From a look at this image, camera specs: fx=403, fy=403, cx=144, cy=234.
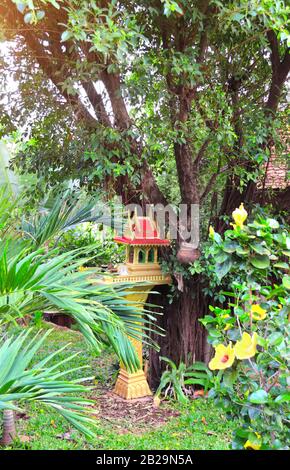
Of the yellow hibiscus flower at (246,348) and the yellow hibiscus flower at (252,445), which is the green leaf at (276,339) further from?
the yellow hibiscus flower at (252,445)

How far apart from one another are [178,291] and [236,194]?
1.10m

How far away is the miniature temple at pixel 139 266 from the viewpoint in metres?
3.62

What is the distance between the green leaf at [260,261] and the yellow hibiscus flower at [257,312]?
0.25 m

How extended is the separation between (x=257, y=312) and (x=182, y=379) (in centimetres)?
237

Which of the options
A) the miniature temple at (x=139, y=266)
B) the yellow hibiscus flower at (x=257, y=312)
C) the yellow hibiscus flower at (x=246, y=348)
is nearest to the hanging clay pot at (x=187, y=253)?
the miniature temple at (x=139, y=266)

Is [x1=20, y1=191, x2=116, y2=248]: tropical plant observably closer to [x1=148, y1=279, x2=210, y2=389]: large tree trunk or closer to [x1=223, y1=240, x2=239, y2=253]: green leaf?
[x1=148, y1=279, x2=210, y2=389]: large tree trunk

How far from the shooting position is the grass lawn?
9.37ft

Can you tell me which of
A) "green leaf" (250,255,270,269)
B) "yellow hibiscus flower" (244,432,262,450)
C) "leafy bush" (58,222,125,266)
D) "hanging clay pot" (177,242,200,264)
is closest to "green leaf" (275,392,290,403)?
"yellow hibiscus flower" (244,432,262,450)

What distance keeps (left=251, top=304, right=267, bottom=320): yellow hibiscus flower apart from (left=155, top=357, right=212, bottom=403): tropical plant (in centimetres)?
226

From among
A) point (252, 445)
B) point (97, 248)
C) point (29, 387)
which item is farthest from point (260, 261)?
point (97, 248)

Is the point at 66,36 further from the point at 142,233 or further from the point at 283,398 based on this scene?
the point at 283,398

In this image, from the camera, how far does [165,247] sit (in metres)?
3.80

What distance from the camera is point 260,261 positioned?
57.9 inches
